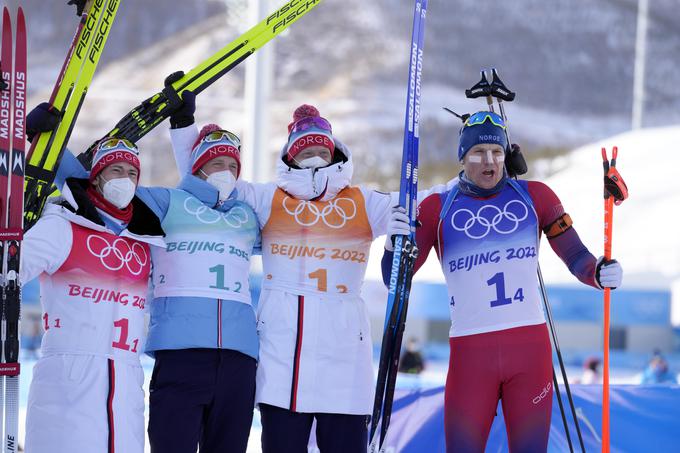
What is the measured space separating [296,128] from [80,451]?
1.44 metres

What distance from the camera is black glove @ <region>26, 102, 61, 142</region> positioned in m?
3.57

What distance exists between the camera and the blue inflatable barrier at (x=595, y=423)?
4441 mm

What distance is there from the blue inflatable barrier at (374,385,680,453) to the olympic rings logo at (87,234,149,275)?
1.68 metres

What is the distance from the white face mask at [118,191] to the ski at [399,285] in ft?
3.15

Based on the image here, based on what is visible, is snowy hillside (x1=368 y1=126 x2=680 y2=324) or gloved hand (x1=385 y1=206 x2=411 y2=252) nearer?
gloved hand (x1=385 y1=206 x2=411 y2=252)

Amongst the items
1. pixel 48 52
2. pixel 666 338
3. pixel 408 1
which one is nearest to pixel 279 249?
pixel 666 338

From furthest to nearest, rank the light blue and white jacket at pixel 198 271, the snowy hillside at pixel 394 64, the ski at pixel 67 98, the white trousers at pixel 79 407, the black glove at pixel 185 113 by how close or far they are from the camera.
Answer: the snowy hillside at pixel 394 64 < the black glove at pixel 185 113 < the ski at pixel 67 98 < the light blue and white jacket at pixel 198 271 < the white trousers at pixel 79 407

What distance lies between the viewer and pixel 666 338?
46.3 ft

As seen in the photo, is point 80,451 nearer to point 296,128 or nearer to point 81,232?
point 81,232

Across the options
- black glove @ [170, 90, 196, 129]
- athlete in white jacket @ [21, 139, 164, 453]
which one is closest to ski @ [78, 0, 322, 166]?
black glove @ [170, 90, 196, 129]

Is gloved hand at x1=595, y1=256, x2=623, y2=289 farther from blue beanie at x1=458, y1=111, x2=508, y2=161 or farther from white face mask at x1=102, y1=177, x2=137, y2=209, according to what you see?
Answer: white face mask at x1=102, y1=177, x2=137, y2=209

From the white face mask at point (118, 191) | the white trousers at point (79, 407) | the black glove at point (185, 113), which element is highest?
the black glove at point (185, 113)

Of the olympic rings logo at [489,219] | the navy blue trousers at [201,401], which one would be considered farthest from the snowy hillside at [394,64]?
the navy blue trousers at [201,401]

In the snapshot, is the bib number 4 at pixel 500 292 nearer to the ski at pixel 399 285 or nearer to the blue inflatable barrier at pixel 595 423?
the ski at pixel 399 285
